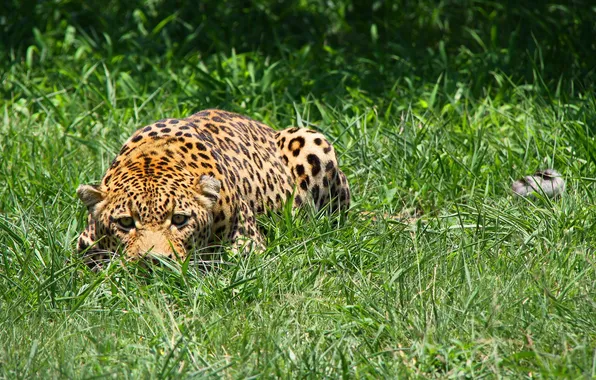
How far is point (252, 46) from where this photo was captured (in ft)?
30.0

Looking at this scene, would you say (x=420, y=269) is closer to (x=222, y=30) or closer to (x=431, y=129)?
(x=431, y=129)

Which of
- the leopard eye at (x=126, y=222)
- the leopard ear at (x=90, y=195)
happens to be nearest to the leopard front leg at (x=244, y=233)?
the leopard eye at (x=126, y=222)

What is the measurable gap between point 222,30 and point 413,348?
571 centimetres

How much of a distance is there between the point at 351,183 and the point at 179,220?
6.29 ft

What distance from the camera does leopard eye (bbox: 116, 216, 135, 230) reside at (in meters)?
5.14

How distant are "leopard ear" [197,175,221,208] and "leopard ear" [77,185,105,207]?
1.71 ft

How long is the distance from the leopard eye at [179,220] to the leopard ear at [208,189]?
0.16m

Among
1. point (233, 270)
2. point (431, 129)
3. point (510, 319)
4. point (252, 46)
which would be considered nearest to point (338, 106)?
point (431, 129)

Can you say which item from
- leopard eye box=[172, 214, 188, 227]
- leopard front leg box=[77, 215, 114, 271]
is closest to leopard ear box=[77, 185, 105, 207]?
leopard front leg box=[77, 215, 114, 271]

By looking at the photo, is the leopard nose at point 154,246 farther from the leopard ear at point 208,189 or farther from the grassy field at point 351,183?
the leopard ear at point 208,189

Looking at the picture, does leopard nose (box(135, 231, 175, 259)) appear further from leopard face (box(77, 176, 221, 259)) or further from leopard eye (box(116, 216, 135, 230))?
leopard eye (box(116, 216, 135, 230))

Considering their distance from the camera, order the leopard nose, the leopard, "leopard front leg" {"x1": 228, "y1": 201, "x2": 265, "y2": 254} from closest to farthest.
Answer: the leopard nose < the leopard < "leopard front leg" {"x1": 228, "y1": 201, "x2": 265, "y2": 254}

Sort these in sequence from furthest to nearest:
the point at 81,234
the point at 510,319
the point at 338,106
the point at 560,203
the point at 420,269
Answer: the point at 338,106, the point at 560,203, the point at 81,234, the point at 420,269, the point at 510,319

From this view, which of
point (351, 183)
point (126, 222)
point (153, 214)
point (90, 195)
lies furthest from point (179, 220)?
point (351, 183)
